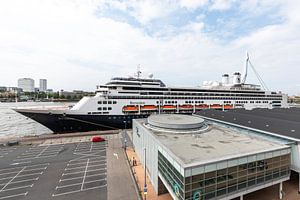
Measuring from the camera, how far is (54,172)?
19812 millimetres

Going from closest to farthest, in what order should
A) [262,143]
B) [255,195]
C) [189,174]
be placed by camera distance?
[189,174]
[255,195]
[262,143]

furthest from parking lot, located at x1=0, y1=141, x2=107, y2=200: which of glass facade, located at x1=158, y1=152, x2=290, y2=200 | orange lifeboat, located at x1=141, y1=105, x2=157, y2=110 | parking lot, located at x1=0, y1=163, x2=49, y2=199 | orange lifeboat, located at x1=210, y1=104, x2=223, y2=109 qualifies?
orange lifeboat, located at x1=210, y1=104, x2=223, y2=109

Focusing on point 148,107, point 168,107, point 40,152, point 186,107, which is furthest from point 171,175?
point 186,107

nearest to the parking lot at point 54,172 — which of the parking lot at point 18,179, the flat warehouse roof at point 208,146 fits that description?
the parking lot at point 18,179

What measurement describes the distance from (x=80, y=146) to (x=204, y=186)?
23840 mm

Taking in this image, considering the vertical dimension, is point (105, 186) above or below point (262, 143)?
below

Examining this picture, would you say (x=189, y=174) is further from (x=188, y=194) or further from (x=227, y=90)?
(x=227, y=90)

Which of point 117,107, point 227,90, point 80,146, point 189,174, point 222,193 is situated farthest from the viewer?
point 227,90

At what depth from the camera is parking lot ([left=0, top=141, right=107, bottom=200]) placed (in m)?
15.8

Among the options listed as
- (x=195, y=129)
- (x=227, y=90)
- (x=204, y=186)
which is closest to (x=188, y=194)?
(x=204, y=186)

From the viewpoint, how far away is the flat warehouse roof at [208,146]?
41.6ft

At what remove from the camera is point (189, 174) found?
11.2 metres

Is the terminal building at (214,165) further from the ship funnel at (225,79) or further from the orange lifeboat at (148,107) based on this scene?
the ship funnel at (225,79)

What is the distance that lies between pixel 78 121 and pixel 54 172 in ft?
59.3
